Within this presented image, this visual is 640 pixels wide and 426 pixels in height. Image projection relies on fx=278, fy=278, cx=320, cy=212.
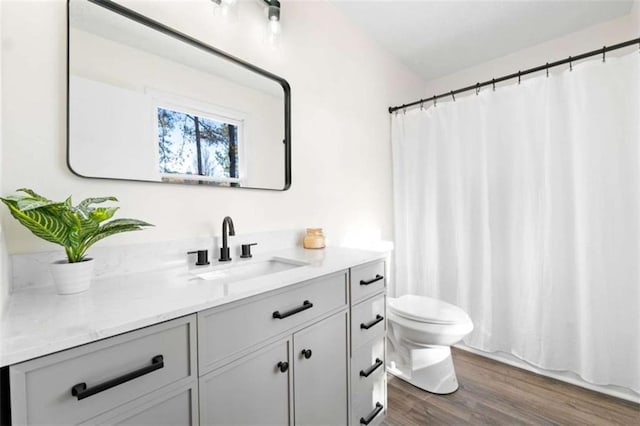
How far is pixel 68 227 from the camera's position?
76cm

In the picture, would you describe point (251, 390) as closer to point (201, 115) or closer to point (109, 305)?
point (109, 305)

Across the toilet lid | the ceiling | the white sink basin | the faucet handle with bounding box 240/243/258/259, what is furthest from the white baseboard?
the ceiling

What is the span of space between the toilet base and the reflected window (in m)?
1.58

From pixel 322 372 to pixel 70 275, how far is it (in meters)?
0.91

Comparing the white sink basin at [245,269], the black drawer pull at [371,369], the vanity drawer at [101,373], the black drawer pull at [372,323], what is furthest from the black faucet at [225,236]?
the black drawer pull at [371,369]

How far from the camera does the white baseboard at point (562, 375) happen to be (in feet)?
5.28

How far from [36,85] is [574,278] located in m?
2.71

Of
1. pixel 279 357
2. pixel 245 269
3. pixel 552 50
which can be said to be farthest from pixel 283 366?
pixel 552 50

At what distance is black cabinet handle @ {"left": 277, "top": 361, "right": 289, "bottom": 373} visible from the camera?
95 cm

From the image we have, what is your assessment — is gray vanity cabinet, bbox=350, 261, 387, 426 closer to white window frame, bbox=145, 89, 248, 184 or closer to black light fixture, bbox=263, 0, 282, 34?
white window frame, bbox=145, 89, 248, 184

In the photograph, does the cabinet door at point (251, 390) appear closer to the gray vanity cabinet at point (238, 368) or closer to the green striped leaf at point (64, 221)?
the gray vanity cabinet at point (238, 368)

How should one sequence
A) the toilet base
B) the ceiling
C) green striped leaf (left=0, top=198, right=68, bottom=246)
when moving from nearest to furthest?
green striped leaf (left=0, top=198, right=68, bottom=246) < the toilet base < the ceiling

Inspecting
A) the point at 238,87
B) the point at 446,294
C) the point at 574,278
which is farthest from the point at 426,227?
the point at 238,87

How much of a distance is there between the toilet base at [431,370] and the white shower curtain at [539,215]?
477 millimetres
